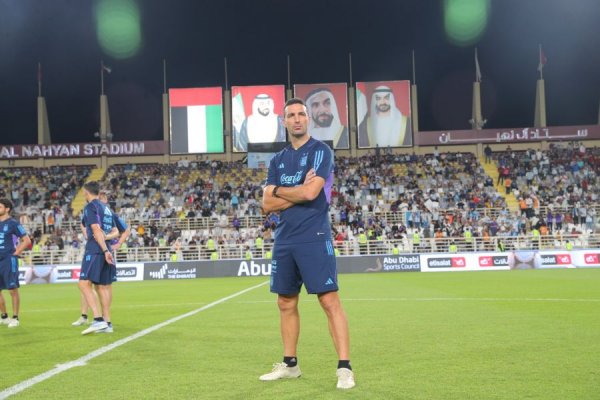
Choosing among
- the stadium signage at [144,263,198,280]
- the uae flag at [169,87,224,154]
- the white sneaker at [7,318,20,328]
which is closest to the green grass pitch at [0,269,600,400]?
the white sneaker at [7,318,20,328]

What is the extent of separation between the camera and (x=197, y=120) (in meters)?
48.8

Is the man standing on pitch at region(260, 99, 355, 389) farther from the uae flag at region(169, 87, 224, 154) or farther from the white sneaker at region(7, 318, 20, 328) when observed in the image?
the uae flag at region(169, 87, 224, 154)

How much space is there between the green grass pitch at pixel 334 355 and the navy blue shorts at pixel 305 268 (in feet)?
2.69

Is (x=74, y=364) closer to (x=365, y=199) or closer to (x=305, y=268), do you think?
(x=305, y=268)

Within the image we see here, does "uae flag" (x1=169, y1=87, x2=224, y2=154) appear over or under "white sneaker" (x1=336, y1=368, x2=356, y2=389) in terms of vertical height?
over

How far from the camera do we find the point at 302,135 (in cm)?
551

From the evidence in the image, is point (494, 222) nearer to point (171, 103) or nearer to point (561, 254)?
point (561, 254)

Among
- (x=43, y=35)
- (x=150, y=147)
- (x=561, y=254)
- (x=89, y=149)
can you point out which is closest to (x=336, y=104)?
(x=150, y=147)

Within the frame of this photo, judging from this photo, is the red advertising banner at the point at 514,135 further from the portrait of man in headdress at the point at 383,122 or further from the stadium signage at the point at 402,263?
the stadium signage at the point at 402,263

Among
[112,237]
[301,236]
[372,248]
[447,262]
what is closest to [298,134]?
[301,236]

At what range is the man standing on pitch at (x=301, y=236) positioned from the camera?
524 centimetres

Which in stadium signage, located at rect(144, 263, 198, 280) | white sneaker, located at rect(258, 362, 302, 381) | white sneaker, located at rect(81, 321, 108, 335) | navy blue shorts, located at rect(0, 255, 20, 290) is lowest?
stadium signage, located at rect(144, 263, 198, 280)

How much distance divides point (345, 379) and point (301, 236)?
4.04ft

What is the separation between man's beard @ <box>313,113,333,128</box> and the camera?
48406 millimetres
